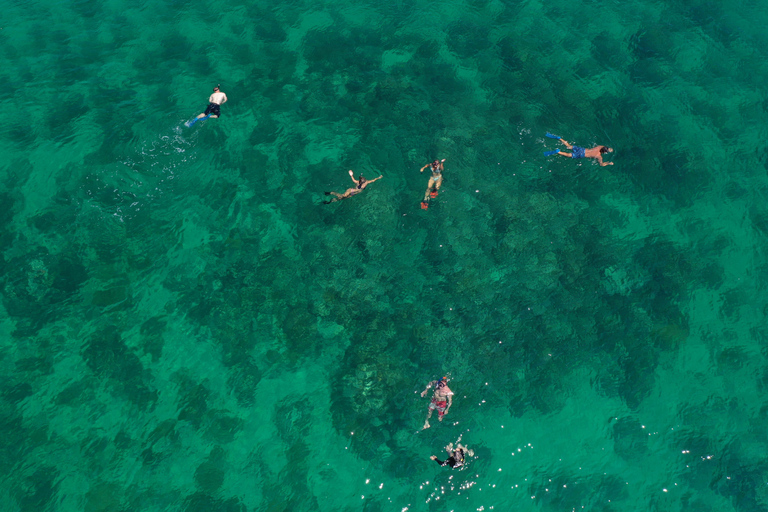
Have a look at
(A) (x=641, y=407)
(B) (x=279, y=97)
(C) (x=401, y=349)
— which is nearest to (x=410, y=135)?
(B) (x=279, y=97)

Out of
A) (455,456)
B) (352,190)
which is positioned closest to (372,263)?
(352,190)

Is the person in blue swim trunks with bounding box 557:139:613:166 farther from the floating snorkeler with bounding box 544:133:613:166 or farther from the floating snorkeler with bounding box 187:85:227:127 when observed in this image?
the floating snorkeler with bounding box 187:85:227:127

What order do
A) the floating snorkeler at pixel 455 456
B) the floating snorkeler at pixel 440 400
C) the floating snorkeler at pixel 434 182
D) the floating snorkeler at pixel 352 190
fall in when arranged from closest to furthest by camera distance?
the floating snorkeler at pixel 455 456 → the floating snorkeler at pixel 440 400 → the floating snorkeler at pixel 352 190 → the floating snorkeler at pixel 434 182

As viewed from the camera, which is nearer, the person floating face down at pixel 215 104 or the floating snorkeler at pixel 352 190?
the floating snorkeler at pixel 352 190

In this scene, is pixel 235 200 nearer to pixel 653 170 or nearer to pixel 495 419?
pixel 495 419

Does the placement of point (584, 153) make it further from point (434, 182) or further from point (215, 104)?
point (215, 104)

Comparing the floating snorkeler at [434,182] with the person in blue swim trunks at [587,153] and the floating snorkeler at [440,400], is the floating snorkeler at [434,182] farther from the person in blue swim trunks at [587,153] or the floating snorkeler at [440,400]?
the floating snorkeler at [440,400]

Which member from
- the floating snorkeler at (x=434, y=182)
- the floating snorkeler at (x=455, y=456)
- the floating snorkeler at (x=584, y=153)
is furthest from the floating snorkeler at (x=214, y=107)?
the floating snorkeler at (x=455, y=456)

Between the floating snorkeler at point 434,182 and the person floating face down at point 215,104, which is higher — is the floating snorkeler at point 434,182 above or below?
below
